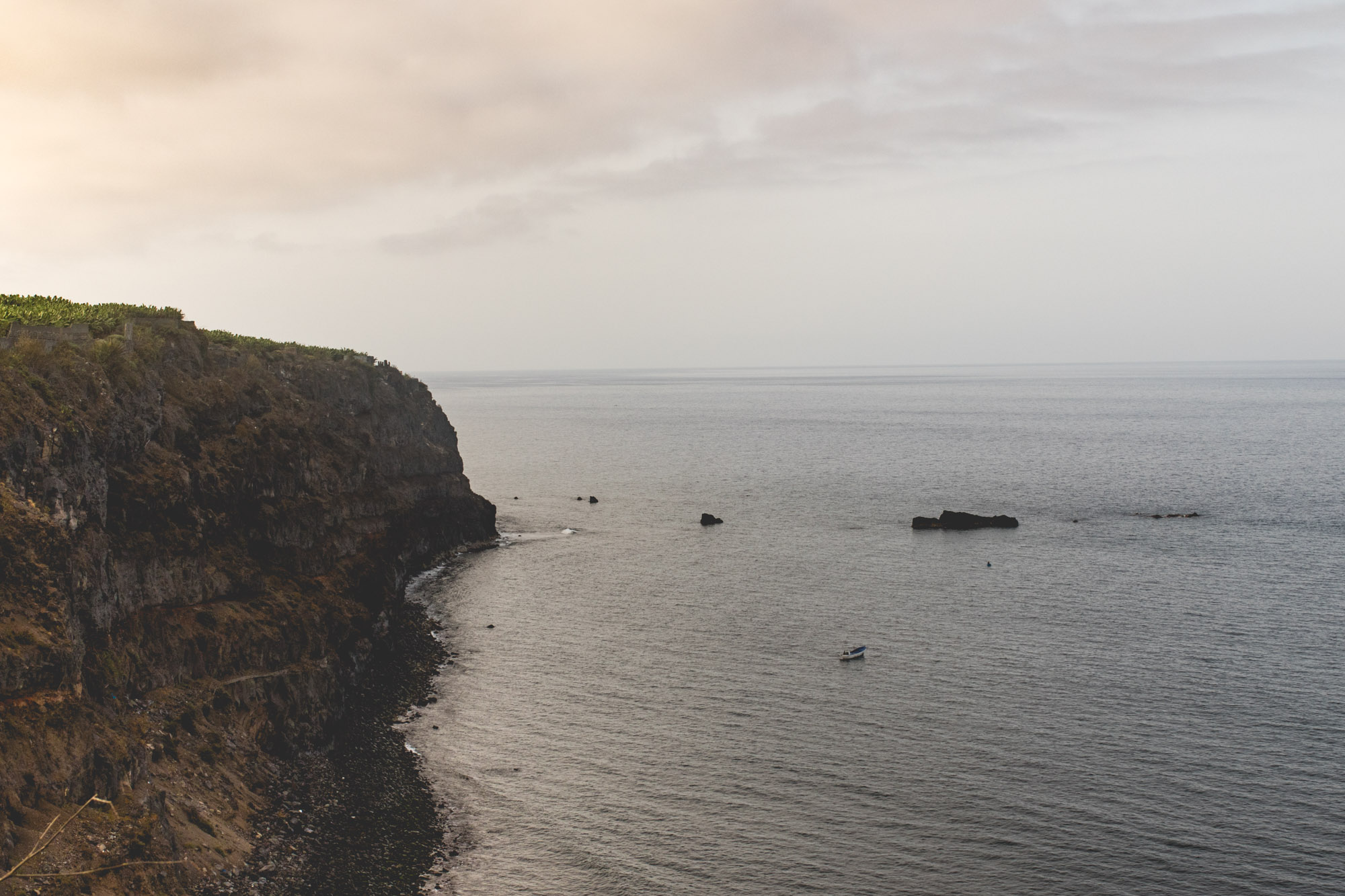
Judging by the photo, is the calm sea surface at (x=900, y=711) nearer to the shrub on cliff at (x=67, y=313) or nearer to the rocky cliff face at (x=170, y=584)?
the rocky cliff face at (x=170, y=584)

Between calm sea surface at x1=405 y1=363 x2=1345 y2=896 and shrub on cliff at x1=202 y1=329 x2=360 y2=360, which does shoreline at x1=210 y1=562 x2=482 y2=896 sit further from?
shrub on cliff at x1=202 y1=329 x2=360 y2=360

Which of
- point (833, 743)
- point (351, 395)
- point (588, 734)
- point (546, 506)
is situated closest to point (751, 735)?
point (833, 743)

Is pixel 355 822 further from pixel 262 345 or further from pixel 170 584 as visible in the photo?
pixel 262 345

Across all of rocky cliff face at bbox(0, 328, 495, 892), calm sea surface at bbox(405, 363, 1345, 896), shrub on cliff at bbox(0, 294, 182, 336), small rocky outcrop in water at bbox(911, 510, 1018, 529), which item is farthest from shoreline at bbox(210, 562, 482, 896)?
small rocky outcrop in water at bbox(911, 510, 1018, 529)

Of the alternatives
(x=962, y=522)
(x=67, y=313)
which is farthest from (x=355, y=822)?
(x=962, y=522)

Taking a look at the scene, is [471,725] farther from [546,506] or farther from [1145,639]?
[546,506]
